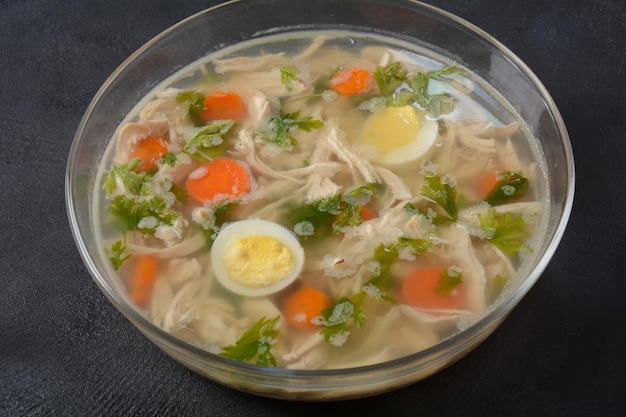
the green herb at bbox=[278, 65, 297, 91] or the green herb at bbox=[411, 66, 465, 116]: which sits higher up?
the green herb at bbox=[411, 66, 465, 116]

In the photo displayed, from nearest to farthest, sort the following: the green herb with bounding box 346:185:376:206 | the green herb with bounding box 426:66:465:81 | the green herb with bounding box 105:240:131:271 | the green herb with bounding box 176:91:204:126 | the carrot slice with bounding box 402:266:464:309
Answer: the carrot slice with bounding box 402:266:464:309 → the green herb with bounding box 105:240:131:271 → the green herb with bounding box 346:185:376:206 → the green herb with bounding box 176:91:204:126 → the green herb with bounding box 426:66:465:81

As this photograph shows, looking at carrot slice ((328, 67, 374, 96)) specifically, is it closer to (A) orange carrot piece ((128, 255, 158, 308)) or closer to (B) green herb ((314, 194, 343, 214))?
(B) green herb ((314, 194, 343, 214))

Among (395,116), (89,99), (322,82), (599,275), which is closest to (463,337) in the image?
(599,275)

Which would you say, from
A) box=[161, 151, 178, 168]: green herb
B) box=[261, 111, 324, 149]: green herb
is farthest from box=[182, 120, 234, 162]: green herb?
box=[261, 111, 324, 149]: green herb

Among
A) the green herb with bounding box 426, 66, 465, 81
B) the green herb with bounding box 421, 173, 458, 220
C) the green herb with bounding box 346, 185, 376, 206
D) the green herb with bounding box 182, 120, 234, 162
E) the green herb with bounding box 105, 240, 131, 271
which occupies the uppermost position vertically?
the green herb with bounding box 426, 66, 465, 81

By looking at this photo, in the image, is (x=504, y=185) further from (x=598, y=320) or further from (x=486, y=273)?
(x=598, y=320)

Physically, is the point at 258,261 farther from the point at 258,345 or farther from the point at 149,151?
the point at 149,151

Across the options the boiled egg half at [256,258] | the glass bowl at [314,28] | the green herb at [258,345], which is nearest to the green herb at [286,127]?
the boiled egg half at [256,258]
